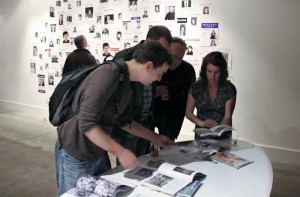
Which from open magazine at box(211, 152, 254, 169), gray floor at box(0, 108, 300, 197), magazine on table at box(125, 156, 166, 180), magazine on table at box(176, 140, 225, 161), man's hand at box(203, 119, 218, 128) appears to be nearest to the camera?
magazine on table at box(125, 156, 166, 180)

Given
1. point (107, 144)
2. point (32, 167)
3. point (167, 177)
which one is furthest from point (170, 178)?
point (32, 167)

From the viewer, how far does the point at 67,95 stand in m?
1.50

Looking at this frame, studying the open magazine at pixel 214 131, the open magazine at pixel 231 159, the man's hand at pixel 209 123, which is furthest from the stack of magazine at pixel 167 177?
the man's hand at pixel 209 123

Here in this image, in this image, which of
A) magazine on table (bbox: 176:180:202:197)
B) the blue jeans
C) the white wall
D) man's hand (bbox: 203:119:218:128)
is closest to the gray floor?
the white wall

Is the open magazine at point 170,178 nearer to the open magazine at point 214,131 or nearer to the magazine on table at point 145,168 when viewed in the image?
the magazine on table at point 145,168

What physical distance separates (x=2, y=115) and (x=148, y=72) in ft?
16.6

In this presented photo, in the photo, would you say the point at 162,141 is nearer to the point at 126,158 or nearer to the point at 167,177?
the point at 167,177

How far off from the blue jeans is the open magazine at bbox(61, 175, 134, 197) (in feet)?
0.29

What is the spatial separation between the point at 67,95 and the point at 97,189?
0.46 metres

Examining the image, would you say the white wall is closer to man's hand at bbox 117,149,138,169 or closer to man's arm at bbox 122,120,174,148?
man's arm at bbox 122,120,174,148

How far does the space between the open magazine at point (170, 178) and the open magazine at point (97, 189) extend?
129mm

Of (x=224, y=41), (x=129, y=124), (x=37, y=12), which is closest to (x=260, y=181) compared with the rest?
(x=129, y=124)

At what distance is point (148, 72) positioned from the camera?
1485 millimetres

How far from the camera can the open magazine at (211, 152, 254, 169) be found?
1.80 metres
